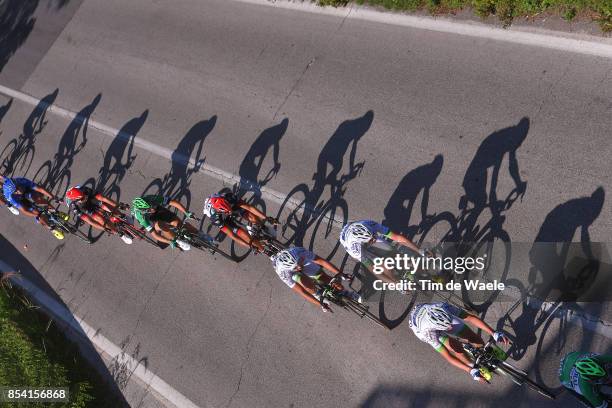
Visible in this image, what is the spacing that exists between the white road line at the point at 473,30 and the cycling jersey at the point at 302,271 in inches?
259

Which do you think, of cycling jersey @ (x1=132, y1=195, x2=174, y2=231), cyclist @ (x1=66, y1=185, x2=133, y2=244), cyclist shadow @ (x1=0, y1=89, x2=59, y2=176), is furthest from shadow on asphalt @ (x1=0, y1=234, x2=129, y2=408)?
cycling jersey @ (x1=132, y1=195, x2=174, y2=231)

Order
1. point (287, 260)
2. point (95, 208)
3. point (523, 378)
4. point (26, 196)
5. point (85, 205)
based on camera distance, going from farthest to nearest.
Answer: point (26, 196), point (95, 208), point (85, 205), point (287, 260), point (523, 378)

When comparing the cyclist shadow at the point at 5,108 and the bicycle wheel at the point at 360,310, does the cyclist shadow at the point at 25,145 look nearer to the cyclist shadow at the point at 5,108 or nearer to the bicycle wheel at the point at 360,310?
the cyclist shadow at the point at 5,108

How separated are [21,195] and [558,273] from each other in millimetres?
13056

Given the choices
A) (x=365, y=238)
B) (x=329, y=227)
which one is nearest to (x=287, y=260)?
(x=365, y=238)

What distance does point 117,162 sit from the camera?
14.7m

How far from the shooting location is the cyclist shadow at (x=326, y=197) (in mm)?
10469

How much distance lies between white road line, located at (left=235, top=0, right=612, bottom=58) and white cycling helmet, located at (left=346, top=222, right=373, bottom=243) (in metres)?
5.81

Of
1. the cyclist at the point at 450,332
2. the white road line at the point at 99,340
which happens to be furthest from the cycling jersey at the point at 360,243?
the white road line at the point at 99,340

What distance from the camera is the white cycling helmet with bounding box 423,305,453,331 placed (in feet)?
23.1

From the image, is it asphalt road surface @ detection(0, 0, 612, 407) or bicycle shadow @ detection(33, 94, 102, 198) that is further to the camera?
bicycle shadow @ detection(33, 94, 102, 198)

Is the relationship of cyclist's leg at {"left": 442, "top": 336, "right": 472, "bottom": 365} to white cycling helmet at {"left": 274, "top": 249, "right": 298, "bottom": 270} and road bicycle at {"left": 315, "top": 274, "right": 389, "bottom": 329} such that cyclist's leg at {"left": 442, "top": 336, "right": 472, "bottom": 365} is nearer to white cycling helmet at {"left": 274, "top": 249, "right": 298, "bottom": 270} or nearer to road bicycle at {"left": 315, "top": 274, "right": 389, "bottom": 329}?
road bicycle at {"left": 315, "top": 274, "right": 389, "bottom": 329}

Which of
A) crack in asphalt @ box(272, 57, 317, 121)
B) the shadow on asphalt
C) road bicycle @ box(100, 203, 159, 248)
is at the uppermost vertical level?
crack in asphalt @ box(272, 57, 317, 121)

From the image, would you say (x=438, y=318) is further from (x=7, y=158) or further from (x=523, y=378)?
(x=7, y=158)
